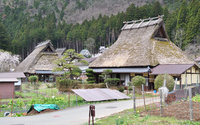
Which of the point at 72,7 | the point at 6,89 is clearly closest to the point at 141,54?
the point at 6,89

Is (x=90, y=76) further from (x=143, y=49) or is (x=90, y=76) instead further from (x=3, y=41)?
(x=3, y=41)

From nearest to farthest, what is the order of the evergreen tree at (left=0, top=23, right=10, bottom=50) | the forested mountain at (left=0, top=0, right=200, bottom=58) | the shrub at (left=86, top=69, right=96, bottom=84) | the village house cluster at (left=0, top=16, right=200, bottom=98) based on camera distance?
the village house cluster at (left=0, top=16, right=200, bottom=98), the shrub at (left=86, top=69, right=96, bottom=84), the forested mountain at (left=0, top=0, right=200, bottom=58), the evergreen tree at (left=0, top=23, right=10, bottom=50)

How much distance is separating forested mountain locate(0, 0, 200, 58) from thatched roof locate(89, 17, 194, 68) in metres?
16.3

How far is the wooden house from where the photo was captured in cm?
2431

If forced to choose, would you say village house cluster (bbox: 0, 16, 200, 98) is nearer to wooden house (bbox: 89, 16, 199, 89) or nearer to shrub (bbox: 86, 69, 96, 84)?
wooden house (bbox: 89, 16, 199, 89)

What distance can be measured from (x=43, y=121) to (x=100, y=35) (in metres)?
56.9

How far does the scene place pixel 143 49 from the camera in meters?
26.5

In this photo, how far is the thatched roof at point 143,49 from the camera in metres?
25.3

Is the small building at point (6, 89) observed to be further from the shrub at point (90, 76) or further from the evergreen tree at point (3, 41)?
the evergreen tree at point (3, 41)

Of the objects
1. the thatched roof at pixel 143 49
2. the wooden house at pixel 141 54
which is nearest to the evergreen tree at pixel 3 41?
the wooden house at pixel 141 54

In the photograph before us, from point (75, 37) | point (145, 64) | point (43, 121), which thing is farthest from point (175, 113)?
point (75, 37)

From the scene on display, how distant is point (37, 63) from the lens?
138ft

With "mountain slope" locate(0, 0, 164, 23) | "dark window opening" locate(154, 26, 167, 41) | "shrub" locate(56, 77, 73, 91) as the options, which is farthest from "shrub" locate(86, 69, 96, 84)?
"mountain slope" locate(0, 0, 164, 23)

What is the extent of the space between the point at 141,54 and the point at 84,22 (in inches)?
2135
